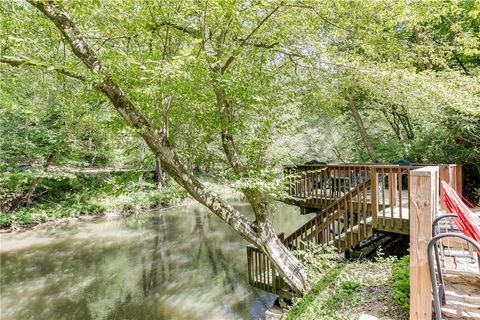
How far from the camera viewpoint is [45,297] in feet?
22.6

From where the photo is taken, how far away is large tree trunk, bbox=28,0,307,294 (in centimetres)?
404

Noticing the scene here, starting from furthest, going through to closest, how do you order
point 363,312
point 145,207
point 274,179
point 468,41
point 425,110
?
point 145,207
point 425,110
point 468,41
point 274,179
point 363,312

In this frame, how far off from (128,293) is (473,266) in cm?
672

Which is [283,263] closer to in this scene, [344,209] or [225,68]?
[344,209]

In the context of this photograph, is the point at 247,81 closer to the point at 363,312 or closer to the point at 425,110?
the point at 363,312

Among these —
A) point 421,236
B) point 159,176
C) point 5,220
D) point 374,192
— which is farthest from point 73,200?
point 421,236

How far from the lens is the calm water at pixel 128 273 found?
6.32 meters

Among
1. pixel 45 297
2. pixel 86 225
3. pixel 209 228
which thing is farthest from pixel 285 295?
pixel 86 225

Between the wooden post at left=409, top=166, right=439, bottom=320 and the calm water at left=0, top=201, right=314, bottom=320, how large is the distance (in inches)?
167

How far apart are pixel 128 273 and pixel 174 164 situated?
16.5ft

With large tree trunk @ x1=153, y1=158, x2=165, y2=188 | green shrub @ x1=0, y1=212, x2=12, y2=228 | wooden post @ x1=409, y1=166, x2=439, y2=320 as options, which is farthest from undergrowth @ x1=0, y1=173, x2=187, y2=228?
wooden post @ x1=409, y1=166, x2=439, y2=320

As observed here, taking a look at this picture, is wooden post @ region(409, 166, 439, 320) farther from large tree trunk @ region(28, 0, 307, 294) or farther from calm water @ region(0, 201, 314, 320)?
calm water @ region(0, 201, 314, 320)

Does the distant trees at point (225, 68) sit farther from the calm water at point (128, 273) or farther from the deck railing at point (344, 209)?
the calm water at point (128, 273)

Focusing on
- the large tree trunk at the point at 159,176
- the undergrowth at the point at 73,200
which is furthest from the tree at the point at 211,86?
the large tree trunk at the point at 159,176
